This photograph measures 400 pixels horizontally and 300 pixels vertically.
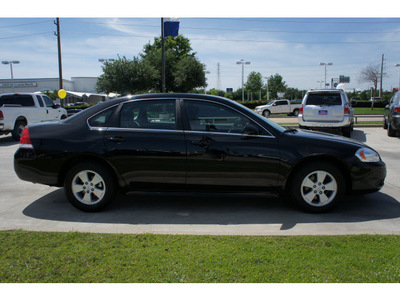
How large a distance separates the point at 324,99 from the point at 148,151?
31.5 feet

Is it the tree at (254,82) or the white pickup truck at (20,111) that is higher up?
the tree at (254,82)

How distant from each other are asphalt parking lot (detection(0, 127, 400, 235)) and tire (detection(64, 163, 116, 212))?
0.48 ft

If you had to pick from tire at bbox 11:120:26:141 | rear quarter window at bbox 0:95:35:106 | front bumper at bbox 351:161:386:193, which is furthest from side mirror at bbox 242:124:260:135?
rear quarter window at bbox 0:95:35:106

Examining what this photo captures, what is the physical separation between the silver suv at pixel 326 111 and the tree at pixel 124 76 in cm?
2819

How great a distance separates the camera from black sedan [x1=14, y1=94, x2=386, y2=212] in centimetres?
434

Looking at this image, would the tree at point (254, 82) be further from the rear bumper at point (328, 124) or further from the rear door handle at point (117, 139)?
the rear door handle at point (117, 139)

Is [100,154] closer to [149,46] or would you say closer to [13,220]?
[13,220]

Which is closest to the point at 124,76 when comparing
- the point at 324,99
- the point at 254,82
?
the point at 324,99

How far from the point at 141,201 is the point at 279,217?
6.80ft

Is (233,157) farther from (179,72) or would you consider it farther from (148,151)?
(179,72)

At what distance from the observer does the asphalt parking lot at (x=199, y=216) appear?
3.93 meters

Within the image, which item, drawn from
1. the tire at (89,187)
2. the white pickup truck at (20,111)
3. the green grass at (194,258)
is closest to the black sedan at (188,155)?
the tire at (89,187)

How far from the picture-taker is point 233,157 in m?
4.33

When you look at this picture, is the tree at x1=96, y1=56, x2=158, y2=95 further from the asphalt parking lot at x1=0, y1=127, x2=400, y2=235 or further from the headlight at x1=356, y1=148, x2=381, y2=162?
the headlight at x1=356, y1=148, x2=381, y2=162
